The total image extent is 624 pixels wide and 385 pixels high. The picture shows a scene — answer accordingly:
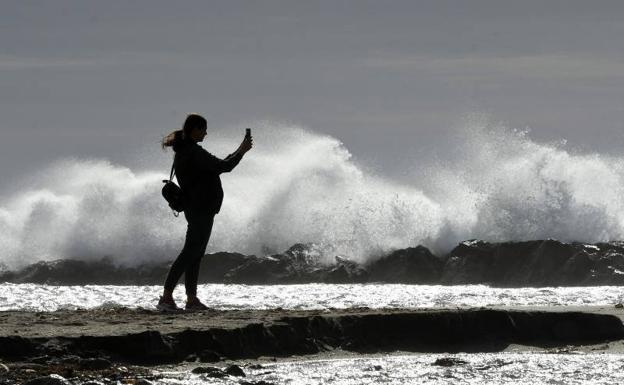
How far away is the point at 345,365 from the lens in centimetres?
1017

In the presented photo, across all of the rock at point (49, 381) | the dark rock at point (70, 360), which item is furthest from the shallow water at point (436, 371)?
the rock at point (49, 381)

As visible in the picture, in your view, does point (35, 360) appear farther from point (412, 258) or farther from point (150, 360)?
point (412, 258)

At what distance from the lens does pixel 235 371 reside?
30.3ft

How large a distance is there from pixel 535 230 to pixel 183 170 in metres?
29.2

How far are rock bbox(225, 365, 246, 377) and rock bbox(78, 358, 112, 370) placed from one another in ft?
2.75

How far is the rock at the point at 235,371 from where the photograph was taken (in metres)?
9.20

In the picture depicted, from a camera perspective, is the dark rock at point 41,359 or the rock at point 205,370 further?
the rock at point 205,370

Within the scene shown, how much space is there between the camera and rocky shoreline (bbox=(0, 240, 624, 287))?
111 ft

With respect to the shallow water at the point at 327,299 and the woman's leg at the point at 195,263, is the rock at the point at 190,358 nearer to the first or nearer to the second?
the woman's leg at the point at 195,263

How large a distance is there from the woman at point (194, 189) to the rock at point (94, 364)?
7.77ft

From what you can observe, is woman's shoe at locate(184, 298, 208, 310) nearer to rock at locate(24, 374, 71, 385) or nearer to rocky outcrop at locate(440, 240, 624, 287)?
rock at locate(24, 374, 71, 385)

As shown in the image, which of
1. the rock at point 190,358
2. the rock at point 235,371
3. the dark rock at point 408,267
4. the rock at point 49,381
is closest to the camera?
the rock at point 49,381

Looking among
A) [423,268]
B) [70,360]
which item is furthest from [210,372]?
[423,268]

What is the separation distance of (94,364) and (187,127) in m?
3.17
